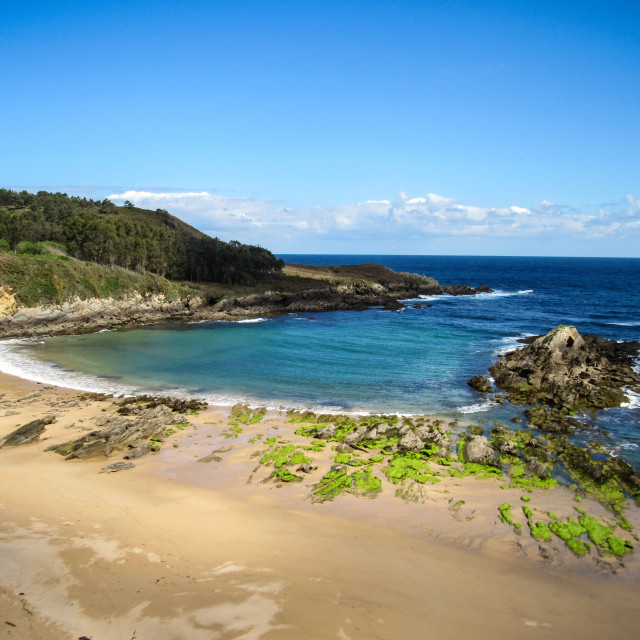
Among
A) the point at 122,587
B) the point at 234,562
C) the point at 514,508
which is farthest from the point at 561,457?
the point at 122,587

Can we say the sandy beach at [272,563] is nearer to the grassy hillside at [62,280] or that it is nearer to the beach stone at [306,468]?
the beach stone at [306,468]

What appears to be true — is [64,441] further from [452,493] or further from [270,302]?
[270,302]

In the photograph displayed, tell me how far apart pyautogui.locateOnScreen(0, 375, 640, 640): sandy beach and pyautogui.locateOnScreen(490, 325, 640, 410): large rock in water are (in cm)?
1019

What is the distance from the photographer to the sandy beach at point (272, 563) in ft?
25.9

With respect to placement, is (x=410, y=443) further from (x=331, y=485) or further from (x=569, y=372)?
(x=569, y=372)

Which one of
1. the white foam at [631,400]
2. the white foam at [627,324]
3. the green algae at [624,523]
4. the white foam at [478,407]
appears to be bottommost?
the green algae at [624,523]

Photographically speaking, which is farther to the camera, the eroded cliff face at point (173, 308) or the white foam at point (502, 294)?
the white foam at point (502, 294)

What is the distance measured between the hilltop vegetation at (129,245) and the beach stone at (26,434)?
38.6 metres

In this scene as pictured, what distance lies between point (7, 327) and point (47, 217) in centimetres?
3633

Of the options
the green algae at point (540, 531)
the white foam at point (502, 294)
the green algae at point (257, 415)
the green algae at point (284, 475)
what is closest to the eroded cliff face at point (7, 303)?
the green algae at point (257, 415)

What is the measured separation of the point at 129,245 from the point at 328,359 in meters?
35.6

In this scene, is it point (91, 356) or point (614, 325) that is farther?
point (614, 325)

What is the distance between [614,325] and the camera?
144 ft

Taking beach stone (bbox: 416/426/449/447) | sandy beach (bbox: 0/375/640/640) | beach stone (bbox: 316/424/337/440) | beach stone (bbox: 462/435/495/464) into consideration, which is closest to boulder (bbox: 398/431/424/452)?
beach stone (bbox: 416/426/449/447)
